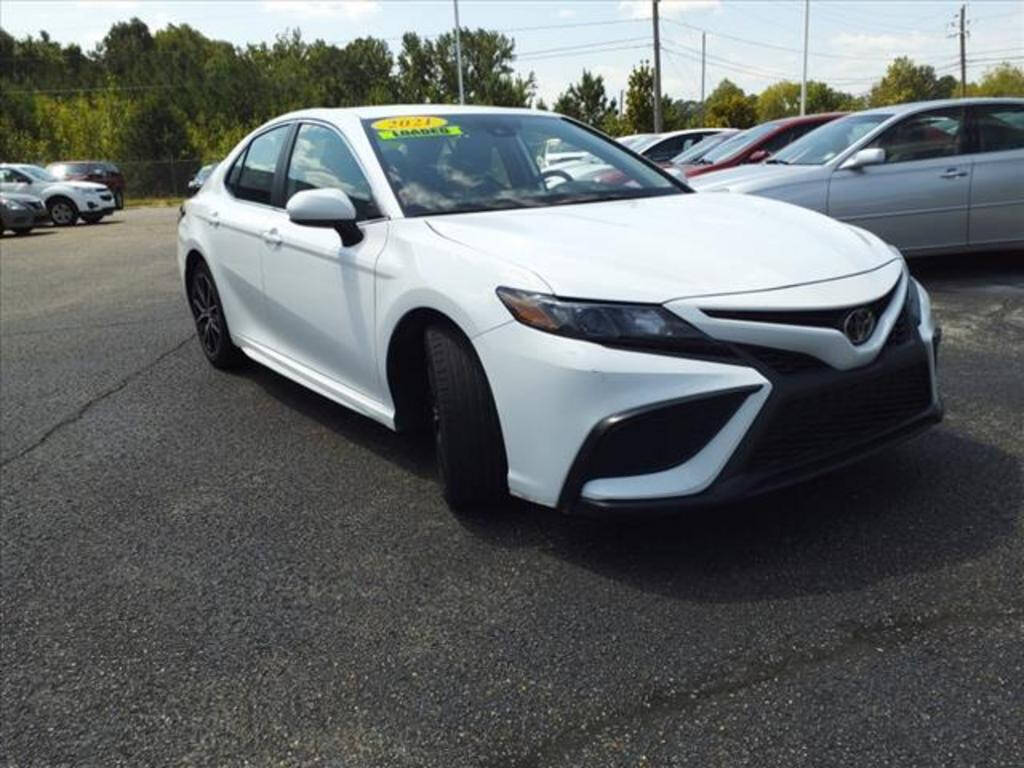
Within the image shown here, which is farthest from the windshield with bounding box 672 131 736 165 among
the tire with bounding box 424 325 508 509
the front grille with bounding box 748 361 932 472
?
the tire with bounding box 424 325 508 509

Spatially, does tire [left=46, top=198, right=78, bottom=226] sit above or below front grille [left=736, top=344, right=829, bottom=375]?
above

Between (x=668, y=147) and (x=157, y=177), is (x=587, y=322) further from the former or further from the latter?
(x=157, y=177)

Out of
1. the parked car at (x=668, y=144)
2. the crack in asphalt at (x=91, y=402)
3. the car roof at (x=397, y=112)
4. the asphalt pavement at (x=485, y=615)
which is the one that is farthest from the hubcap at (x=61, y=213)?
the car roof at (x=397, y=112)

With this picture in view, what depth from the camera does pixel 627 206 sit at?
360cm

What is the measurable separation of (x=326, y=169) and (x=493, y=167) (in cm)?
76

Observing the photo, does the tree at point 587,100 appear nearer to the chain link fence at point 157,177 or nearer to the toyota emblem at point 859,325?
the chain link fence at point 157,177

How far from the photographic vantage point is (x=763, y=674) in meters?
2.26

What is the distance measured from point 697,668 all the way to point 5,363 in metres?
5.67

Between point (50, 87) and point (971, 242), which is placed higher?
point (50, 87)

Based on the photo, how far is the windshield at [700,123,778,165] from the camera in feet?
34.4

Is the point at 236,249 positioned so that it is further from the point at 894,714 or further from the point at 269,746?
the point at 894,714

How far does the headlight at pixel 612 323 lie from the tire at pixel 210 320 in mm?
2976

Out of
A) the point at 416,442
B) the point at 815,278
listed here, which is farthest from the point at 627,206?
the point at 416,442

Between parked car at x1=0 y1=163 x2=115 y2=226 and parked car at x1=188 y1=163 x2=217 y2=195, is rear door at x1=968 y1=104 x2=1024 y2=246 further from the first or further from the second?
parked car at x1=0 y1=163 x2=115 y2=226
